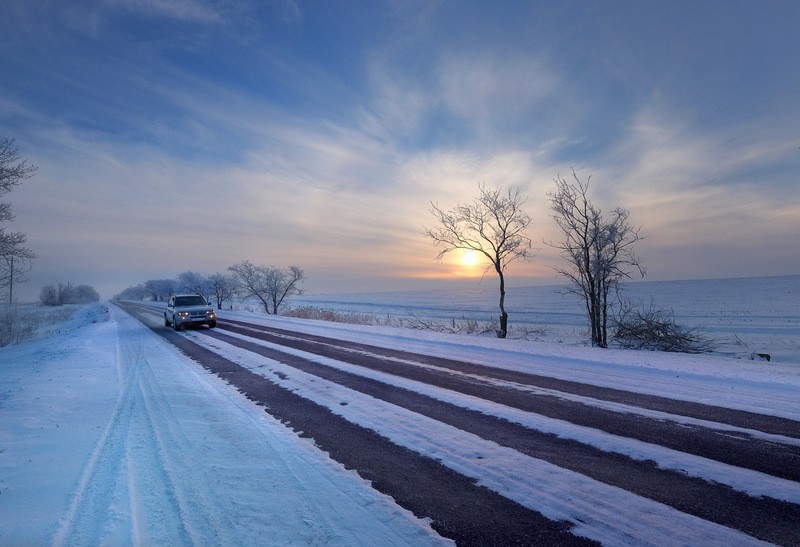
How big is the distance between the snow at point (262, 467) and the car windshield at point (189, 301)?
14.0 meters

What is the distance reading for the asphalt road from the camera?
266 centimetres

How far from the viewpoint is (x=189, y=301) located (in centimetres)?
2134

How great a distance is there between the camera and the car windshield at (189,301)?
21062 millimetres

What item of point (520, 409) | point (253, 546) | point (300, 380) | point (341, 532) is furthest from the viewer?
point (300, 380)

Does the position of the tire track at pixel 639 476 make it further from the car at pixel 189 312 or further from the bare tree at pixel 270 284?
the bare tree at pixel 270 284

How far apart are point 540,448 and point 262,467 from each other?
2954 mm

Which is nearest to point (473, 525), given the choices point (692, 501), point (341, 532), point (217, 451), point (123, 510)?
point (341, 532)

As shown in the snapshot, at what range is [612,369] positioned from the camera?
8156 millimetres

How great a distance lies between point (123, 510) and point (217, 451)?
129 cm

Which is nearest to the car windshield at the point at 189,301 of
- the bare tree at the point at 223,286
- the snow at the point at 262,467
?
the snow at the point at 262,467

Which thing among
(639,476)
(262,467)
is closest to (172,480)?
(262,467)

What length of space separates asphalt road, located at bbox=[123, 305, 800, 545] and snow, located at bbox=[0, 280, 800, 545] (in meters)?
0.16

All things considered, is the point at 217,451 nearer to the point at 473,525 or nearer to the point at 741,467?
the point at 473,525

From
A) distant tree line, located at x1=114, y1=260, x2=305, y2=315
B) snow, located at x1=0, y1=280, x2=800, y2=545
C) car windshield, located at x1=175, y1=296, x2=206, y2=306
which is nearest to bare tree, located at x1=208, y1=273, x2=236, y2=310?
distant tree line, located at x1=114, y1=260, x2=305, y2=315
